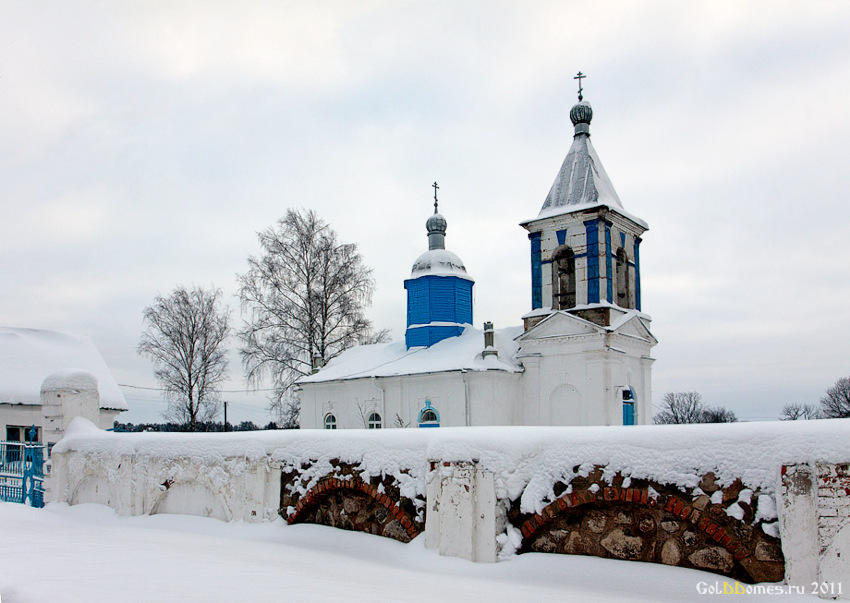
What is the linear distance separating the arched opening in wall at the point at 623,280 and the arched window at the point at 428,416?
5987 mm

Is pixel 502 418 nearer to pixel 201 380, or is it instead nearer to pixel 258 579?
pixel 258 579

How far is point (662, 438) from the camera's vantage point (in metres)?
5.60

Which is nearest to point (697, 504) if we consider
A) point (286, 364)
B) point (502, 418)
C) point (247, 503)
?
point (247, 503)

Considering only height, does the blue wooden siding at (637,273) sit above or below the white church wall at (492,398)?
above

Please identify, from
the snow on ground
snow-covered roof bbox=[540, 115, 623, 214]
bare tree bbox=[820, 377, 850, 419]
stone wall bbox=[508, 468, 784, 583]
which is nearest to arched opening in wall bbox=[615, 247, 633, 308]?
snow-covered roof bbox=[540, 115, 623, 214]

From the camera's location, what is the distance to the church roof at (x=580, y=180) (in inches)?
720

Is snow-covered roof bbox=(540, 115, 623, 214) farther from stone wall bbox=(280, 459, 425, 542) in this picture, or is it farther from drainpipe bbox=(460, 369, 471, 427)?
stone wall bbox=(280, 459, 425, 542)

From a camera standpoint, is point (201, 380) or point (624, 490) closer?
point (624, 490)

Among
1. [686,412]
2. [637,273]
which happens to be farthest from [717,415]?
[637,273]

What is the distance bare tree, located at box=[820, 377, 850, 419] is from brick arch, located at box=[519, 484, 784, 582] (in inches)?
1937

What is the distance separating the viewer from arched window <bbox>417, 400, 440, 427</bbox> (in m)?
19.0

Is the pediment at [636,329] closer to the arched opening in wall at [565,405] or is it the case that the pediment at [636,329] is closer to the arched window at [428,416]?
the arched opening in wall at [565,405]

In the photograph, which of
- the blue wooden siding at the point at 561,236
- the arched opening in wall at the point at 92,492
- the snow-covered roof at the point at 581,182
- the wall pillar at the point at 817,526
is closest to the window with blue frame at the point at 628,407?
the blue wooden siding at the point at 561,236

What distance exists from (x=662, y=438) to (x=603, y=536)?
1008 millimetres
